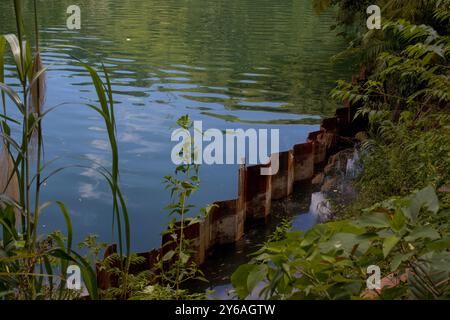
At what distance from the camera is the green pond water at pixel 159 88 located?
7.32 m

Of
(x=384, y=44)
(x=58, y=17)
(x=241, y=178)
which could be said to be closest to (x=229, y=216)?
(x=241, y=178)

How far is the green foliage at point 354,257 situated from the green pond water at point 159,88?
3.34 ft

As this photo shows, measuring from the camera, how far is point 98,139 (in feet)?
31.8

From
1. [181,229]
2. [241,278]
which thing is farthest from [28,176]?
[181,229]

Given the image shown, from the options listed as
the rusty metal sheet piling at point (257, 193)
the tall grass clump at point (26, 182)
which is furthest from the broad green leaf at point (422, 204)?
the rusty metal sheet piling at point (257, 193)

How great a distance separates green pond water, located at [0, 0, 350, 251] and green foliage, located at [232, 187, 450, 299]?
1.02 meters

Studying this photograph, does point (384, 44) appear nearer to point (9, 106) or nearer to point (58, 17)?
point (9, 106)

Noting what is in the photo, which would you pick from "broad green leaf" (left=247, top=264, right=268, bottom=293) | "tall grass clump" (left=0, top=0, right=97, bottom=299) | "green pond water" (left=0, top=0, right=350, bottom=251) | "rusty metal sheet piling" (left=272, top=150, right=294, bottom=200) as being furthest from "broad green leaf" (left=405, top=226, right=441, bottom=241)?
"rusty metal sheet piling" (left=272, top=150, right=294, bottom=200)

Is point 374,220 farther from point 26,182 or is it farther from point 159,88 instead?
point 159,88

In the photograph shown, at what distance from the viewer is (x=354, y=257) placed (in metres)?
1.09

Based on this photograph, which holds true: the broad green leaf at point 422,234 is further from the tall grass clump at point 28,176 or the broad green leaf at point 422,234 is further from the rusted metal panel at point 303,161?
the rusted metal panel at point 303,161

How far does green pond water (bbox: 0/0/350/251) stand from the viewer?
24.0ft

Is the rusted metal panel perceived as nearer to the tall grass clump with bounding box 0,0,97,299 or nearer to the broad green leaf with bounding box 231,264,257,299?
the tall grass clump with bounding box 0,0,97,299
